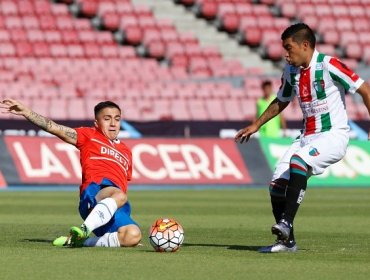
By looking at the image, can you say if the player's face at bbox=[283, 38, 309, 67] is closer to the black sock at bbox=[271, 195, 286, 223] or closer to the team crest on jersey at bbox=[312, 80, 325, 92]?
the team crest on jersey at bbox=[312, 80, 325, 92]

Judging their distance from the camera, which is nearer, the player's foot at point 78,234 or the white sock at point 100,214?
the player's foot at point 78,234

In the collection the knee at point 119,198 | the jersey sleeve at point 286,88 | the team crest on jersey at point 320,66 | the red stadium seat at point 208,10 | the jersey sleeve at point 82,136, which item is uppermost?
the team crest on jersey at point 320,66

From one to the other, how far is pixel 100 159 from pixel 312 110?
1964mm

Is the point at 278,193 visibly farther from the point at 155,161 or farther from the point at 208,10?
the point at 208,10

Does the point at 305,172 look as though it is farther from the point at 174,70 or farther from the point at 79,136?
the point at 174,70

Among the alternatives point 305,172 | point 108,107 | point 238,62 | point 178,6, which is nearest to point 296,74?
point 305,172

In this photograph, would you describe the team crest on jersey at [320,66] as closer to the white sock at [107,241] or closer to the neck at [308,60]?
the neck at [308,60]

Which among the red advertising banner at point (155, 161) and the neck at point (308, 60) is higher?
the neck at point (308, 60)

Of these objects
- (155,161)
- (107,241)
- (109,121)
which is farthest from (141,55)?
(107,241)

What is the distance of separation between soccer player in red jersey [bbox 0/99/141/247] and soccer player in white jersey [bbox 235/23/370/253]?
1.28m

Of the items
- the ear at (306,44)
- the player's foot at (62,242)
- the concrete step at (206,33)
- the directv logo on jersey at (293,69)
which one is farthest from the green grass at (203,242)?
the concrete step at (206,33)

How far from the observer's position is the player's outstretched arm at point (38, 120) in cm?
913

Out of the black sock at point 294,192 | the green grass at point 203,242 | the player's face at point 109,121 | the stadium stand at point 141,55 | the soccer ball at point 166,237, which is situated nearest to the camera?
the green grass at point 203,242

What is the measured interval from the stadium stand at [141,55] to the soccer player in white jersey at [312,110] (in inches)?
641
